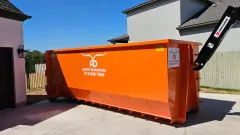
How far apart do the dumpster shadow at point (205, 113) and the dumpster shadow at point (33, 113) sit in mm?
1217

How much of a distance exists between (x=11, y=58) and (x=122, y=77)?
4.44 metres

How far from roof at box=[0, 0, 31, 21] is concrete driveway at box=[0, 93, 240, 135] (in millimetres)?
3487

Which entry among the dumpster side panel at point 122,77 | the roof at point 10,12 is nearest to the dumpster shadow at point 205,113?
Answer: the dumpster side panel at point 122,77

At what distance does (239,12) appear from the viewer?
6426mm

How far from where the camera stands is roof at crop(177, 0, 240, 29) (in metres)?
14.7

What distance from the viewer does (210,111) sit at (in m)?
8.01

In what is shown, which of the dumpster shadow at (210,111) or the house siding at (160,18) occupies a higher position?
the house siding at (160,18)

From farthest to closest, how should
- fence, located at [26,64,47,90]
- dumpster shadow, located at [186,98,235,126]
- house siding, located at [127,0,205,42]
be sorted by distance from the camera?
house siding, located at [127,0,205,42] < fence, located at [26,64,47,90] < dumpster shadow, located at [186,98,235,126]

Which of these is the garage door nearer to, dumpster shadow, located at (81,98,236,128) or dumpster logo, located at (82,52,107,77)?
dumpster logo, located at (82,52,107,77)

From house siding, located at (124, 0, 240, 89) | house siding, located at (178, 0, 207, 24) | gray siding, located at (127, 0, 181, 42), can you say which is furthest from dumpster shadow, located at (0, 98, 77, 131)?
house siding, located at (178, 0, 207, 24)

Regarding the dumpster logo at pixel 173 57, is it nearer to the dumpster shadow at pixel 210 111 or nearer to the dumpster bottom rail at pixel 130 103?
the dumpster bottom rail at pixel 130 103

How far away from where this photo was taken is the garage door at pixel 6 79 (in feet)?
28.5

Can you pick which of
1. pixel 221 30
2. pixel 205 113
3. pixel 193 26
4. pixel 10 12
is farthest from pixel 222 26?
pixel 193 26

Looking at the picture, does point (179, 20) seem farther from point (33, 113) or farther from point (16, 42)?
point (33, 113)
